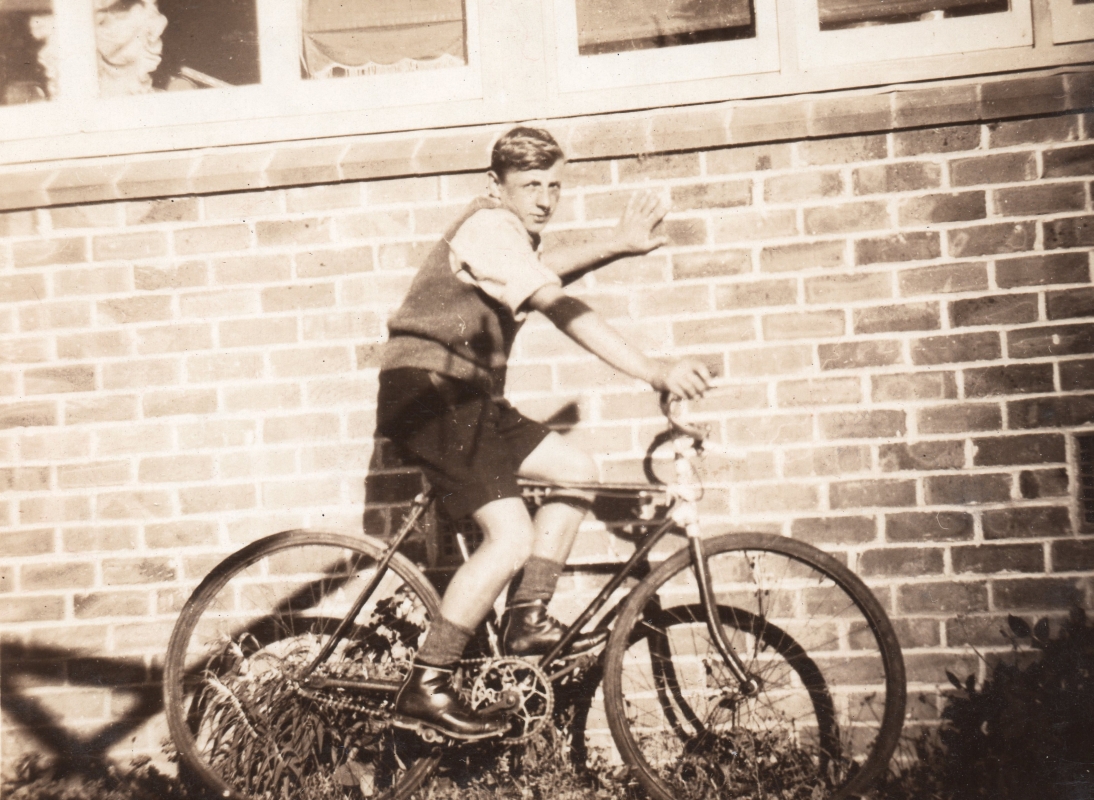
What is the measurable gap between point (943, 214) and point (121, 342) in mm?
3032

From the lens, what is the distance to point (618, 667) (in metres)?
2.44

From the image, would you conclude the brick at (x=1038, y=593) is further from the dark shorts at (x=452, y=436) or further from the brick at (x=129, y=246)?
the brick at (x=129, y=246)

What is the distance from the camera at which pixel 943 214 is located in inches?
104

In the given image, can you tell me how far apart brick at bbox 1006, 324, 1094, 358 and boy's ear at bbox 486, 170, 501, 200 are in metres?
1.86

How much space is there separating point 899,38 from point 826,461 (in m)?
1.56

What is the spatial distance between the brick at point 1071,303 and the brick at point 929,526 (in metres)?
0.77

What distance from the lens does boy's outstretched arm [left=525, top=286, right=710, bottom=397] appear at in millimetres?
2221

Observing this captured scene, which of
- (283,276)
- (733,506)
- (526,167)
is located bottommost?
(733,506)

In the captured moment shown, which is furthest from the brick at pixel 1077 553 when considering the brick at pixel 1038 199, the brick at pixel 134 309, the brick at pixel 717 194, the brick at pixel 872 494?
the brick at pixel 134 309

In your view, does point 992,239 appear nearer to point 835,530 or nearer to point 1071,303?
point 1071,303

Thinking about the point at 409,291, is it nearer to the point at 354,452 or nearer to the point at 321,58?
the point at 354,452

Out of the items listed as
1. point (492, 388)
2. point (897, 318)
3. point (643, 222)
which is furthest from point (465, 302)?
point (897, 318)

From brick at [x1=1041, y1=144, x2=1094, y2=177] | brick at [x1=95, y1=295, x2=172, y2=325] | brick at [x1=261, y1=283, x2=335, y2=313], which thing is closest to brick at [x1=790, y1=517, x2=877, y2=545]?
brick at [x1=1041, y1=144, x2=1094, y2=177]

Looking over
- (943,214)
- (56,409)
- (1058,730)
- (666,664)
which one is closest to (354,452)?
(56,409)
